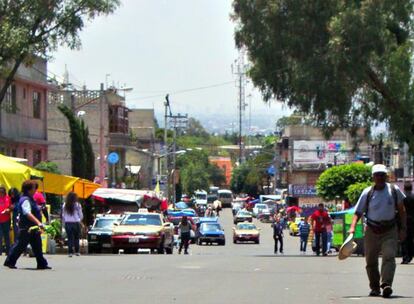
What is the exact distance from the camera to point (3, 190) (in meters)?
26.1

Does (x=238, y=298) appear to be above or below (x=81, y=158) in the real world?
below

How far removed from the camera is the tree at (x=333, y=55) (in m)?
35.9

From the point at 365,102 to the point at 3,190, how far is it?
1681 cm

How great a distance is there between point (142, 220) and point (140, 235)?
4.98ft

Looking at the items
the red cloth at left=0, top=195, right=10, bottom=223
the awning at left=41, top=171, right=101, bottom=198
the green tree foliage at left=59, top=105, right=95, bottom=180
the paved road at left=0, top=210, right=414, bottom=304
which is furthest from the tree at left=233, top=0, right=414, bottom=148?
the green tree foliage at left=59, top=105, right=95, bottom=180

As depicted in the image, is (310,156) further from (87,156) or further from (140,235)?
(140,235)

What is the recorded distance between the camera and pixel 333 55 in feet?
117

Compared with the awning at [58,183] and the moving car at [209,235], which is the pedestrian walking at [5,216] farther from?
the moving car at [209,235]

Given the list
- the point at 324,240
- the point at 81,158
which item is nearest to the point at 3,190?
the point at 324,240

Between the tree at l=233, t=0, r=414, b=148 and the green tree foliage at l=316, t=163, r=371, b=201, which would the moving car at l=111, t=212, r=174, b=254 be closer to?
the tree at l=233, t=0, r=414, b=148

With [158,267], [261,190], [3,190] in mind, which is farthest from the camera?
[261,190]

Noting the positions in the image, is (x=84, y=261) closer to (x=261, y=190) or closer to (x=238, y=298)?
(x=238, y=298)

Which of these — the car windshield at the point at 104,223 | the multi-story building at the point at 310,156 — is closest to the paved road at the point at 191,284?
the car windshield at the point at 104,223

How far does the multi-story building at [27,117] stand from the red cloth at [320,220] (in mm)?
19358
